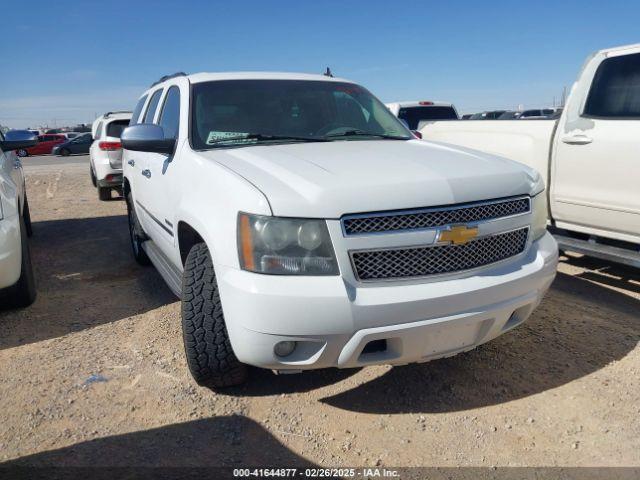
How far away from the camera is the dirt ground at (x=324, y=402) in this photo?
245 cm

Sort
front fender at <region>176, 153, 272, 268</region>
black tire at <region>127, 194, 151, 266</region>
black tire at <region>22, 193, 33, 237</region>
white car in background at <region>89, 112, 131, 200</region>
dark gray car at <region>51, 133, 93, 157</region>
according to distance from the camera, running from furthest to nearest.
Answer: dark gray car at <region>51, 133, 93, 157</region> < white car in background at <region>89, 112, 131, 200</region> < black tire at <region>22, 193, 33, 237</region> < black tire at <region>127, 194, 151, 266</region> < front fender at <region>176, 153, 272, 268</region>

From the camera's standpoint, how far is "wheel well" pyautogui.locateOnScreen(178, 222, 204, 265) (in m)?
3.10

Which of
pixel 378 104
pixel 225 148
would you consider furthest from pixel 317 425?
pixel 378 104

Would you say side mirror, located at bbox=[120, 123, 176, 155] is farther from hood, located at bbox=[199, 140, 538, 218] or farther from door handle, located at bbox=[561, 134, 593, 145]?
door handle, located at bbox=[561, 134, 593, 145]

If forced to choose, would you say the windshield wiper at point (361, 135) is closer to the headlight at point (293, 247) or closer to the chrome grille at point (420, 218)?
the chrome grille at point (420, 218)

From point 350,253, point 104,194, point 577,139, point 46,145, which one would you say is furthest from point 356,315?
point 46,145

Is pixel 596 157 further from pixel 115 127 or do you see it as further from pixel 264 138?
pixel 115 127

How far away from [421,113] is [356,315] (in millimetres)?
9037

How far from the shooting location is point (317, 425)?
2.66 m

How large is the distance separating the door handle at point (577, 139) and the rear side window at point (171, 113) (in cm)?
322

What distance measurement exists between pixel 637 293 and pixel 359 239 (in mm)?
3290

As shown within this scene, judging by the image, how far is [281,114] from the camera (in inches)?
142

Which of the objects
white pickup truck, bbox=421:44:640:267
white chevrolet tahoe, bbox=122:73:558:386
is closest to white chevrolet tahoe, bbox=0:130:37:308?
white chevrolet tahoe, bbox=122:73:558:386

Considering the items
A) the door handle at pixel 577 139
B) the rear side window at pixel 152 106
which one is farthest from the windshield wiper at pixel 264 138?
the door handle at pixel 577 139
